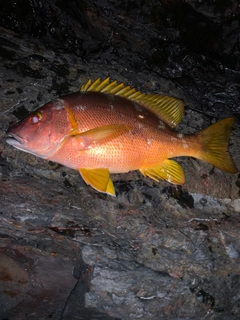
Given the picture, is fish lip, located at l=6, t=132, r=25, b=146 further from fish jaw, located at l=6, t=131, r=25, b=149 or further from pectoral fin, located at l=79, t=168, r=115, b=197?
pectoral fin, located at l=79, t=168, r=115, b=197

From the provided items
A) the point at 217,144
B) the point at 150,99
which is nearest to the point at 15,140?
the point at 150,99

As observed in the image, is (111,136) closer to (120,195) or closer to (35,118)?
(35,118)

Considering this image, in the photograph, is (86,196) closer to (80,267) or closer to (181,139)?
(181,139)

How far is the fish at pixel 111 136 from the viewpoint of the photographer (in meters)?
2.18

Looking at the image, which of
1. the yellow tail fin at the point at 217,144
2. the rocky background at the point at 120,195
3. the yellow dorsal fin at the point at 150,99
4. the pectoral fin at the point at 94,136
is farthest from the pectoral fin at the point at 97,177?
the yellow tail fin at the point at 217,144

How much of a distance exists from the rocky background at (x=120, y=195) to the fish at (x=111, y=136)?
0.38 m

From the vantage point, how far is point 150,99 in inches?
105

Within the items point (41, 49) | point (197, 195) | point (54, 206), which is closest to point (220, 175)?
point (197, 195)

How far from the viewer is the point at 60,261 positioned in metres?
3.60

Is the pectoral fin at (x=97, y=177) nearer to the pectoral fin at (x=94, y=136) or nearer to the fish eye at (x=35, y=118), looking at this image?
the pectoral fin at (x=94, y=136)

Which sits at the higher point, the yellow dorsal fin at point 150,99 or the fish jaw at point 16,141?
the yellow dorsal fin at point 150,99

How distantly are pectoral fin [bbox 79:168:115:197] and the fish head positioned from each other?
305mm

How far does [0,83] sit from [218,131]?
2093mm

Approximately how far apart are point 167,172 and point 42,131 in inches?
46.5
